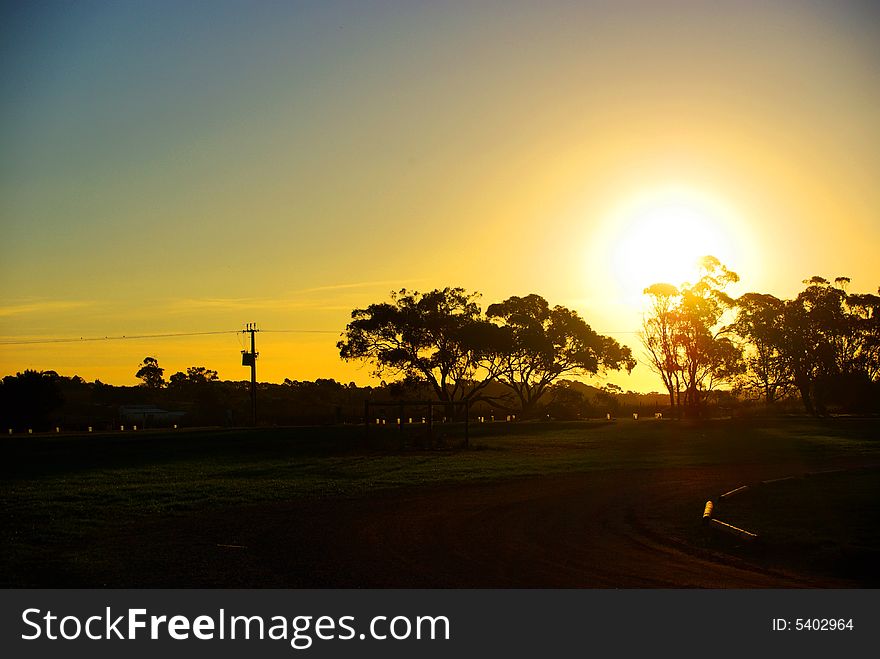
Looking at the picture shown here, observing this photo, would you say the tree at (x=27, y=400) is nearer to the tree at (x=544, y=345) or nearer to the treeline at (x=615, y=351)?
Answer: the treeline at (x=615, y=351)

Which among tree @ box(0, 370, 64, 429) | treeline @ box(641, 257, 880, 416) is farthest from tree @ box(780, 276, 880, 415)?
tree @ box(0, 370, 64, 429)

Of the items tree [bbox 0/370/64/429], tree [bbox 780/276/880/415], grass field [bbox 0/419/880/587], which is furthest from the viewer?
tree [bbox 780/276/880/415]

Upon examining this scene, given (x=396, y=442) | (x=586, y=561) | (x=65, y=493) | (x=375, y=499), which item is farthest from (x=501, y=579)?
(x=396, y=442)

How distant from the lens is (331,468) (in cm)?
3241

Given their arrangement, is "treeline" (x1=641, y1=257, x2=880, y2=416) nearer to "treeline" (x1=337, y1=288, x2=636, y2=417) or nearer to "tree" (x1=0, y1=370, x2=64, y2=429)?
"treeline" (x1=337, y1=288, x2=636, y2=417)

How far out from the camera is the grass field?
49.7 feet

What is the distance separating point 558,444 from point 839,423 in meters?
26.7

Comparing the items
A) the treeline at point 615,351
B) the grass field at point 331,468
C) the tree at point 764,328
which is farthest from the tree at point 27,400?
the tree at point 764,328

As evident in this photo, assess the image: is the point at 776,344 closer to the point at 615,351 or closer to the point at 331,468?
the point at 615,351

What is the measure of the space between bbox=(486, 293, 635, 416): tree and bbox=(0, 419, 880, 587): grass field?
21.0 metres

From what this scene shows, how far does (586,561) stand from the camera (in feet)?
40.9

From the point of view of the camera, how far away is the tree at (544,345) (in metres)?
84.7

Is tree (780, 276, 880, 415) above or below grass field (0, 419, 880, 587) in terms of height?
above

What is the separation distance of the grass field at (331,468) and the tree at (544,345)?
68.9 ft
